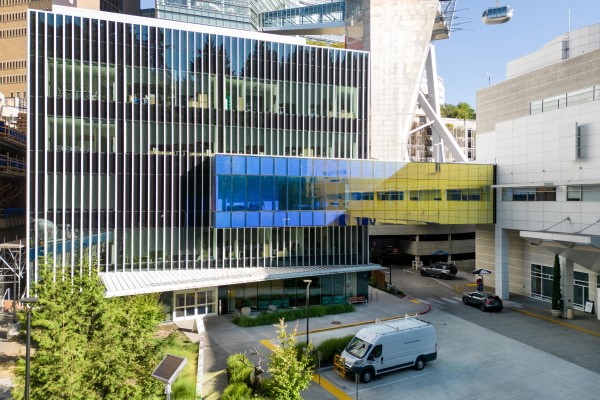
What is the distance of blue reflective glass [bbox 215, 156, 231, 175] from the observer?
35.8 m

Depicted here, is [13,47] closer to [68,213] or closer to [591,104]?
[68,213]

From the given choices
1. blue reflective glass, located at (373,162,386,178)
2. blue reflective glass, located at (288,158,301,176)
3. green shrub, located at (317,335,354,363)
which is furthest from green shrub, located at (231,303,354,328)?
blue reflective glass, located at (373,162,386,178)

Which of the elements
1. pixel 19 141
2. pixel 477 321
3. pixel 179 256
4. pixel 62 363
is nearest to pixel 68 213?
pixel 179 256

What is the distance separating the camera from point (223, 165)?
36.0 metres

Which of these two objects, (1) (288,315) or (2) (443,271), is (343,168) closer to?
(1) (288,315)

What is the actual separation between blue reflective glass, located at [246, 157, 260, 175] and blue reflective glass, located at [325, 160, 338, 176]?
5.81m

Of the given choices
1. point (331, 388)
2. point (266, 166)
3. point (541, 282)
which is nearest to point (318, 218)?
point (266, 166)

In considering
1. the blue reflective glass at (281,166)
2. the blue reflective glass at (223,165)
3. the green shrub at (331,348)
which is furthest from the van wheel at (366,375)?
the blue reflective glass at (223,165)

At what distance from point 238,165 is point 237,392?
63.9ft

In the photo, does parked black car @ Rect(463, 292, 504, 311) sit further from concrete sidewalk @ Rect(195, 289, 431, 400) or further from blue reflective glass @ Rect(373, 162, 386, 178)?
blue reflective glass @ Rect(373, 162, 386, 178)

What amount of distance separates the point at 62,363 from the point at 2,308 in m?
24.5

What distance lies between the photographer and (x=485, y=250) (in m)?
48.3

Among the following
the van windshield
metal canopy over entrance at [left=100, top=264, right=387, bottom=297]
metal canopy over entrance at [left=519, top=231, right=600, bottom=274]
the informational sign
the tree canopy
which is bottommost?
the van windshield

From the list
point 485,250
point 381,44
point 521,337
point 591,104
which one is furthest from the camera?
point 381,44
